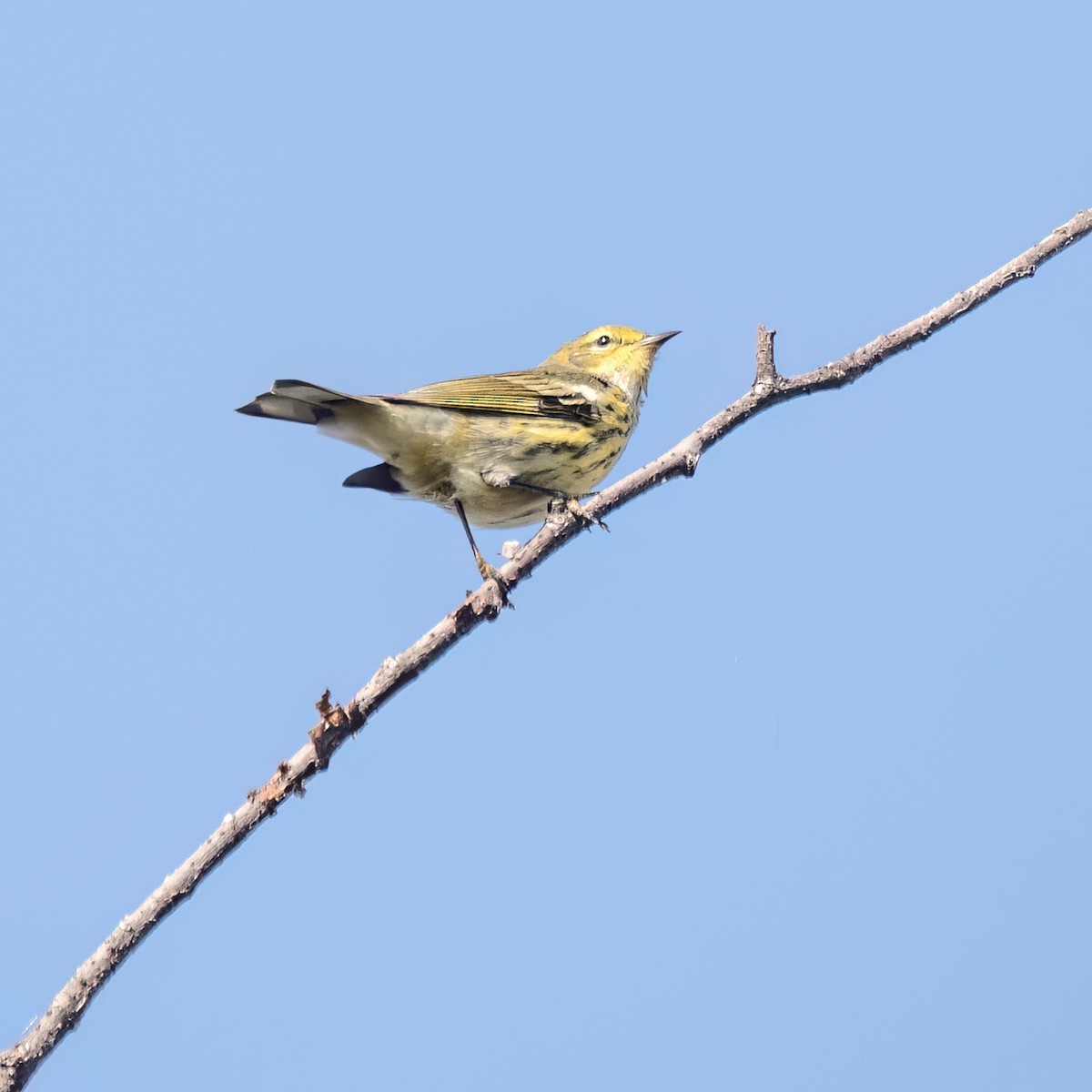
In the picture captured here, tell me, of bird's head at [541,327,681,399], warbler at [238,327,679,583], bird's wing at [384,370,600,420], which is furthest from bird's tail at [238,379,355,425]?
bird's head at [541,327,681,399]

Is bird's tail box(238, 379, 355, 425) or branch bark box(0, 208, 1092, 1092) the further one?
bird's tail box(238, 379, 355, 425)

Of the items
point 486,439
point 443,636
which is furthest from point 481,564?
point 443,636

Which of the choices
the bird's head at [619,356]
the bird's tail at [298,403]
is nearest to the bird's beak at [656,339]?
the bird's head at [619,356]

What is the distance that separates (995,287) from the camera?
4688 mm

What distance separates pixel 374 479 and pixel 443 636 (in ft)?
9.11

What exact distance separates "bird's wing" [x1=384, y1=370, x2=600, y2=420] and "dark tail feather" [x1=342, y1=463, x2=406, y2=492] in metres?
0.47

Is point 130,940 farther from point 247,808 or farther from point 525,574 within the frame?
point 525,574

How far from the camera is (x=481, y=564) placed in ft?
21.3

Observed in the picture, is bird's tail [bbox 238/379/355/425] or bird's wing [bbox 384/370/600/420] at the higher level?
bird's wing [bbox 384/370/600/420]

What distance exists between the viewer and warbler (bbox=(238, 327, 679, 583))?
647 centimetres

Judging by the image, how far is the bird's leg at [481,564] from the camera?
15.8 ft

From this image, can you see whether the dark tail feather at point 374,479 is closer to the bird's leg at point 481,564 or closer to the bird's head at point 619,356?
the bird's leg at point 481,564

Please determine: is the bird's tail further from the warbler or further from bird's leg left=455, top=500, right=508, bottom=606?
bird's leg left=455, top=500, right=508, bottom=606

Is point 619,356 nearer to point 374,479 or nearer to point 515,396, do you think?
point 515,396
